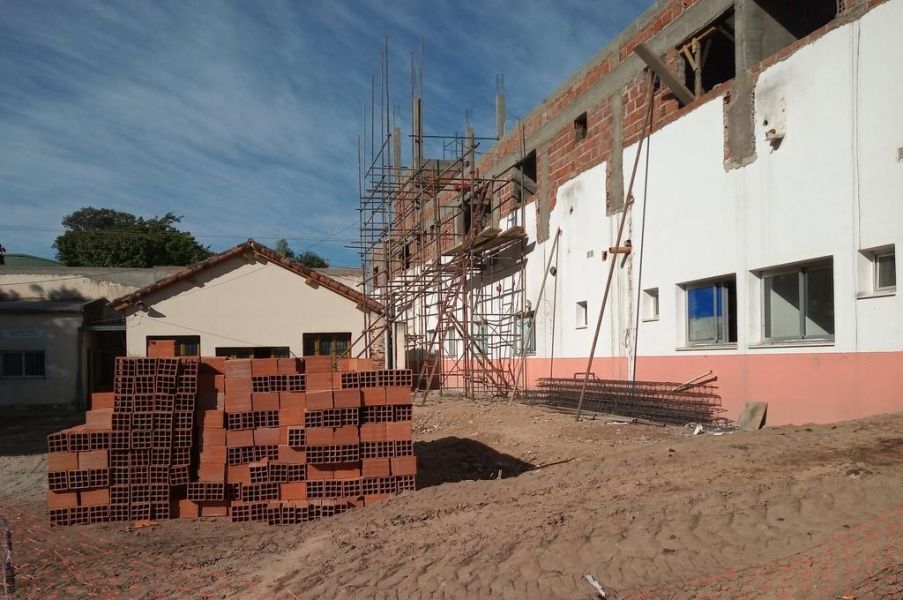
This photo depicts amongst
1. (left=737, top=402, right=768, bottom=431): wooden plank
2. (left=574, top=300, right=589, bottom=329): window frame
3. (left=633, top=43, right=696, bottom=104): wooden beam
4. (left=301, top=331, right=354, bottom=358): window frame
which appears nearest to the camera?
(left=737, top=402, right=768, bottom=431): wooden plank

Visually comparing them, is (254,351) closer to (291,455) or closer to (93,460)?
(93,460)

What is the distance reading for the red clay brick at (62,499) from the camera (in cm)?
875

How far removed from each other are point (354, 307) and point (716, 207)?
1324 centimetres

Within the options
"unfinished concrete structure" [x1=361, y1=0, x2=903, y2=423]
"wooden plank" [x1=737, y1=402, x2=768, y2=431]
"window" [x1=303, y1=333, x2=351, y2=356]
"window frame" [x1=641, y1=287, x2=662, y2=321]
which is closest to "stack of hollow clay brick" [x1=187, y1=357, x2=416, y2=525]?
"wooden plank" [x1=737, y1=402, x2=768, y2=431]

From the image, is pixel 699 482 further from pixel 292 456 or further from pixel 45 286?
pixel 45 286

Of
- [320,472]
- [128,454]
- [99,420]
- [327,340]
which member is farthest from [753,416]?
[327,340]

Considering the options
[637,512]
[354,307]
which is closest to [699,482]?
[637,512]

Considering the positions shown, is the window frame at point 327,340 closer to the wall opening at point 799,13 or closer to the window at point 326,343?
the window at point 326,343

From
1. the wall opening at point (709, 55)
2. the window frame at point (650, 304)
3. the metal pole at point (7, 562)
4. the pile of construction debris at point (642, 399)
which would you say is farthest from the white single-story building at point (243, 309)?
the metal pole at point (7, 562)

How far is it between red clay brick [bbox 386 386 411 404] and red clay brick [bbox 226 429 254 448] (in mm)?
1646

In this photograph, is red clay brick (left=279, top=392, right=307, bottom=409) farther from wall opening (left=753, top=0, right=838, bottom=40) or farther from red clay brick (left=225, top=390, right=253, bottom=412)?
wall opening (left=753, top=0, right=838, bottom=40)

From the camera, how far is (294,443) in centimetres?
882

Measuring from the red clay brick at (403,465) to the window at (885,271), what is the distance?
601cm

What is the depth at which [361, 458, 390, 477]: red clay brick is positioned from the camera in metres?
8.97
